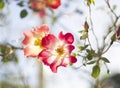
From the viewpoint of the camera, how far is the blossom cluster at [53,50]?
1551 millimetres

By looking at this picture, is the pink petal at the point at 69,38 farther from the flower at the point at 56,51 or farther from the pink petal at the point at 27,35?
the pink petal at the point at 27,35

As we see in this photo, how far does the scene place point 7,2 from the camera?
2.11 metres

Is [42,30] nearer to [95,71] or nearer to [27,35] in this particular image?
[27,35]

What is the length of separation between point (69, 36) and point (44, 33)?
0.38 feet

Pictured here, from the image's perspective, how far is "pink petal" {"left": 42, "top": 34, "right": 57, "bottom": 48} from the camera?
1543mm

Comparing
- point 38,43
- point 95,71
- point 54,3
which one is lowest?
point 95,71

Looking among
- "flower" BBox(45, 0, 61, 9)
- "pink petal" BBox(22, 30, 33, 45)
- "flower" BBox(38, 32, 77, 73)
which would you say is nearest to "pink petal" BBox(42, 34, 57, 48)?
"flower" BBox(38, 32, 77, 73)

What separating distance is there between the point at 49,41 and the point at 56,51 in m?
0.07

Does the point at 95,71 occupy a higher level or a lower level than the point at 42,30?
lower

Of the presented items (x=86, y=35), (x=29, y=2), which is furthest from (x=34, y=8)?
(x=86, y=35)

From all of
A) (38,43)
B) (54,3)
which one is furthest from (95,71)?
(54,3)

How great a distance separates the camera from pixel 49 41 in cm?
154

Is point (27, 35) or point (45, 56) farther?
point (27, 35)

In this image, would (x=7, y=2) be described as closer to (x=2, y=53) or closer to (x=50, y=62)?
(x=2, y=53)
